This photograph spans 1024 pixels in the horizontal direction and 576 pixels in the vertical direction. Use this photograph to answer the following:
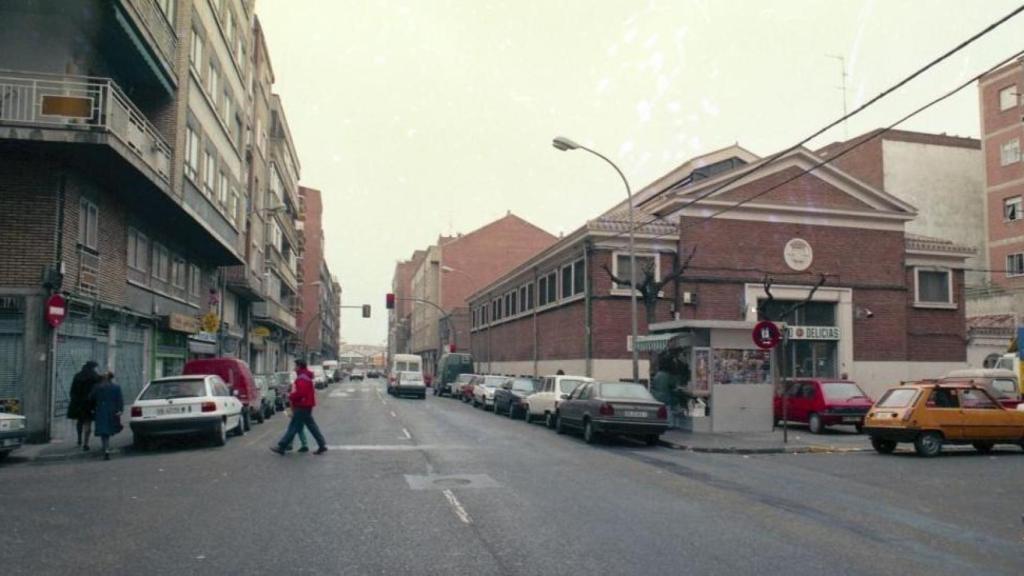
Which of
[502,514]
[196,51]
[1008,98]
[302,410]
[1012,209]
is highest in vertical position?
[1008,98]

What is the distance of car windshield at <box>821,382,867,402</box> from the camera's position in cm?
2266

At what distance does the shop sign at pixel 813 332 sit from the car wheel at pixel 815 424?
37.4 feet

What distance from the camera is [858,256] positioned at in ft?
116

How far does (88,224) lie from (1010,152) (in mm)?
48428

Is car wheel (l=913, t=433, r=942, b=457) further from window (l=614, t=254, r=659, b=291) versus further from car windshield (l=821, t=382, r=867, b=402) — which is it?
window (l=614, t=254, r=659, b=291)

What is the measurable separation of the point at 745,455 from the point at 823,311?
20.3 metres

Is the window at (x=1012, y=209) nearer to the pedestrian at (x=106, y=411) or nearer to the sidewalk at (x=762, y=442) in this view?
the sidewalk at (x=762, y=442)

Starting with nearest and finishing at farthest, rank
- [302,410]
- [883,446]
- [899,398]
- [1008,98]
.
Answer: [302,410] < [899,398] < [883,446] < [1008,98]

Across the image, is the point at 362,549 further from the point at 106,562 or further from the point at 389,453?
the point at 389,453

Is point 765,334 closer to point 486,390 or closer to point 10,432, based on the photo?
point 10,432

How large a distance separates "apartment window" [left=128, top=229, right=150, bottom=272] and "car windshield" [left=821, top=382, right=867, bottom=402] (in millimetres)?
19413

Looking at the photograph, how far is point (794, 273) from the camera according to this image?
34.7m

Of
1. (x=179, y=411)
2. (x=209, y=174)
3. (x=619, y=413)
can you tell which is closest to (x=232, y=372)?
(x=179, y=411)

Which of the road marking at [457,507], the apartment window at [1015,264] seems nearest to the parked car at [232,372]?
the road marking at [457,507]
